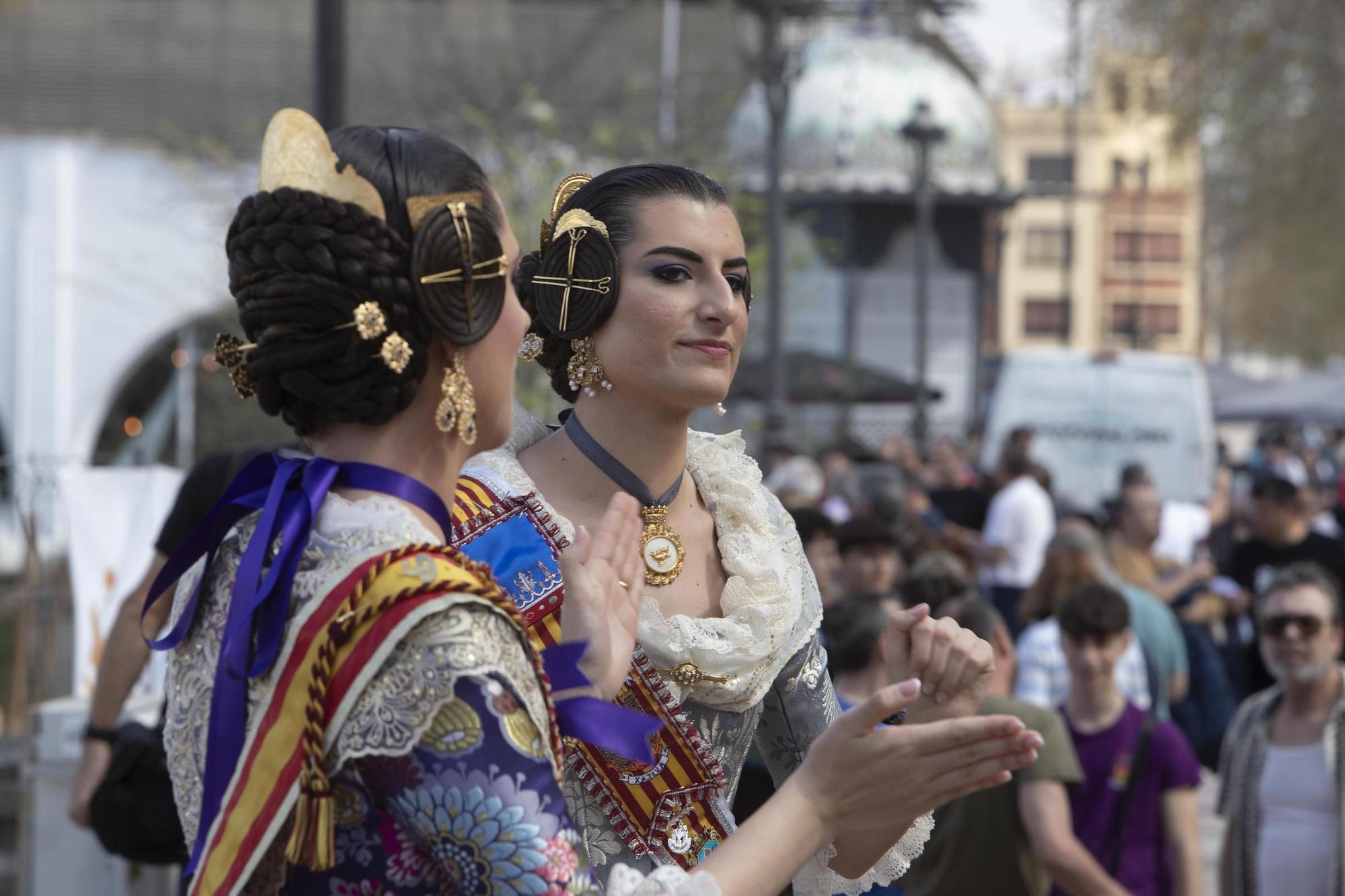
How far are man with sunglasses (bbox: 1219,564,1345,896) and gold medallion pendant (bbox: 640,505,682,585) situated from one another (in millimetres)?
3356

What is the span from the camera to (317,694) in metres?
2.04

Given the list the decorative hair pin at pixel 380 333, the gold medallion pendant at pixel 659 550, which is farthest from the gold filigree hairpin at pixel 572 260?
the decorative hair pin at pixel 380 333

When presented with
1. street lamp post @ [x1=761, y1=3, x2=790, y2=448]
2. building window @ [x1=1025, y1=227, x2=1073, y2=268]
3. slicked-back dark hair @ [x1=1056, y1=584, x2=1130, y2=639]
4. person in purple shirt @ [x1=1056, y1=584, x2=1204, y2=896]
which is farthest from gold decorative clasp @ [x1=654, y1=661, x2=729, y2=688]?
building window @ [x1=1025, y1=227, x2=1073, y2=268]

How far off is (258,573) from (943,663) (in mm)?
998

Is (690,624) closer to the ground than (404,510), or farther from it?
closer to the ground

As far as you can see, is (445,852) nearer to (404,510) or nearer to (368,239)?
(404,510)

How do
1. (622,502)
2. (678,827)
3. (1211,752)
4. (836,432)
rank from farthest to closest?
(836,432)
(1211,752)
(678,827)
(622,502)

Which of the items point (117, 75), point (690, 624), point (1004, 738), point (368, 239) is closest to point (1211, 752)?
point (690, 624)

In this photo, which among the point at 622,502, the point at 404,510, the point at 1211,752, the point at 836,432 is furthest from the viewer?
the point at 836,432

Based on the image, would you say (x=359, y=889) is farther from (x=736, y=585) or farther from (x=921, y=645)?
(x=736, y=585)

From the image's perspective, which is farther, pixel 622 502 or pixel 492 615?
pixel 622 502

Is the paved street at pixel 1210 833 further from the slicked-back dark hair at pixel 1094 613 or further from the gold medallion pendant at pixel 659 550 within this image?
the gold medallion pendant at pixel 659 550

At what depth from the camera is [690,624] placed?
303 cm

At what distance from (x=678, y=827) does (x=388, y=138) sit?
1.25 metres
